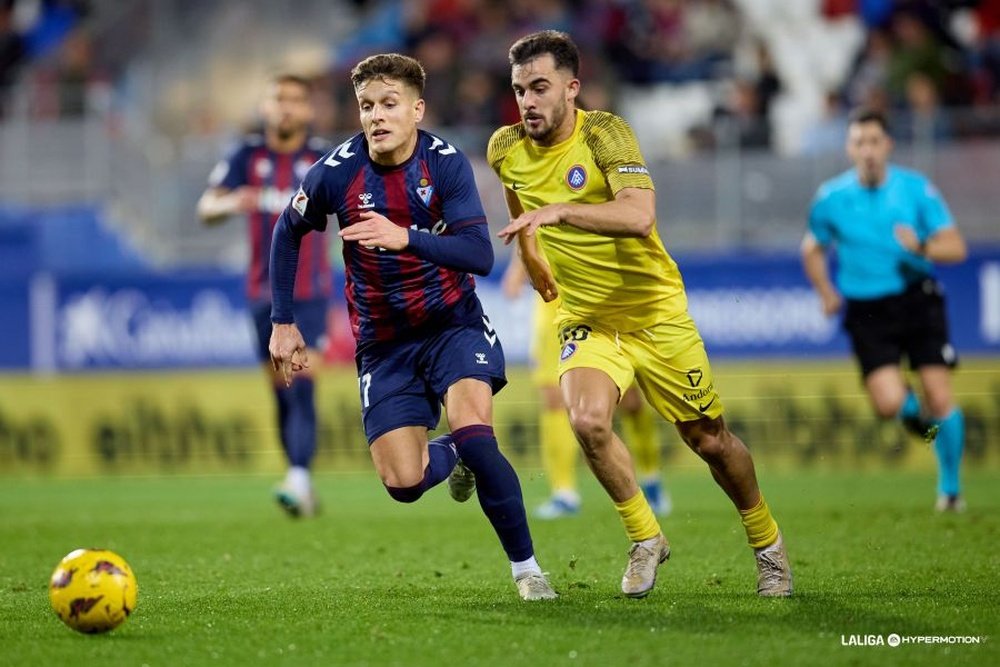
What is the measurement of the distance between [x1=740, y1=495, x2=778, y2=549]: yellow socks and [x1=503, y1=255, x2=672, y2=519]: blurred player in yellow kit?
4.07 meters

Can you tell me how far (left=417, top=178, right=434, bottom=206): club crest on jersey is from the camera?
6902mm

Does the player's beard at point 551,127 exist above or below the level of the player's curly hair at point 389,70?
below

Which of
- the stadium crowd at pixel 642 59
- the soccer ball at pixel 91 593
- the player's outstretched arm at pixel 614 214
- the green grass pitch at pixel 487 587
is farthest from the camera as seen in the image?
the stadium crowd at pixel 642 59

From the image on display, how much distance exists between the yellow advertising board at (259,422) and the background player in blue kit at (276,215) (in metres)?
4.40

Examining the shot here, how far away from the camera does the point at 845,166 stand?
1555cm

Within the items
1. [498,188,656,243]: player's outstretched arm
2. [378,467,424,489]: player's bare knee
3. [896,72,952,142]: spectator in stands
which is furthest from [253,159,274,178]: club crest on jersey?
[896,72,952,142]: spectator in stands

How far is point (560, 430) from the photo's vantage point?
11641mm

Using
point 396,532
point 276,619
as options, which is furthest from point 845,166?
point 276,619

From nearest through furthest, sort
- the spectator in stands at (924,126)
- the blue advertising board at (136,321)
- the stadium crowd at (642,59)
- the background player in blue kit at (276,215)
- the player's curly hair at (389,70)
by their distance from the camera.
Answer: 1. the player's curly hair at (389,70)
2. the background player in blue kit at (276,215)
3. the spectator in stands at (924,126)
4. the blue advertising board at (136,321)
5. the stadium crowd at (642,59)

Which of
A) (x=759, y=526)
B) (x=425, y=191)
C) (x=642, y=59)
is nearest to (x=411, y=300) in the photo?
(x=425, y=191)

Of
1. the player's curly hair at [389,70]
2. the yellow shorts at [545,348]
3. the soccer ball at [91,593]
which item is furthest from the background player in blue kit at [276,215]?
the soccer ball at [91,593]

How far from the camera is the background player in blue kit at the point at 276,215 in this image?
11.2 m

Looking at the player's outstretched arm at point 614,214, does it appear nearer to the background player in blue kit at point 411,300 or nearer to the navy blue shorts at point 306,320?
the background player in blue kit at point 411,300

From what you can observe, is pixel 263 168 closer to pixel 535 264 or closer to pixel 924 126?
pixel 535 264
